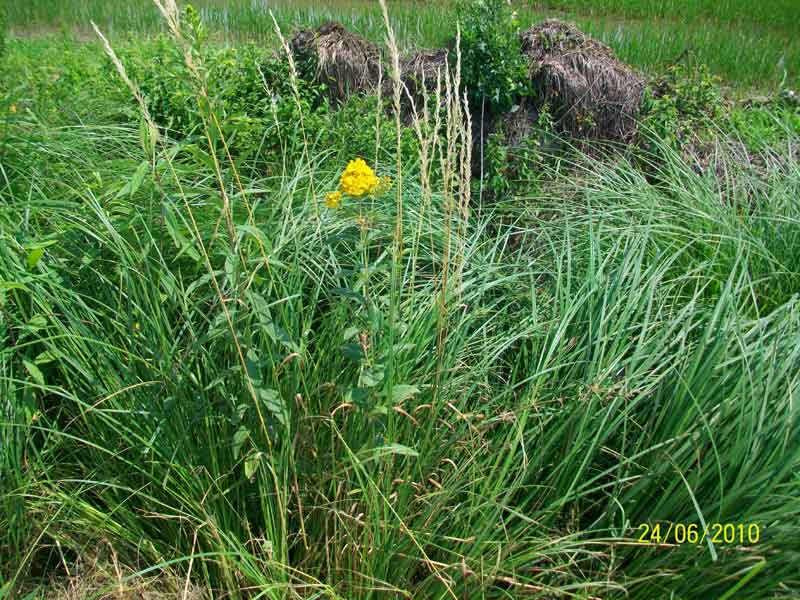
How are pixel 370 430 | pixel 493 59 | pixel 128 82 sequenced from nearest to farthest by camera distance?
pixel 128 82 < pixel 370 430 < pixel 493 59

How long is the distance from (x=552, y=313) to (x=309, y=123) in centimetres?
237

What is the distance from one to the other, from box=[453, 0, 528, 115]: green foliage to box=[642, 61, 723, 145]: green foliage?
2.87 feet

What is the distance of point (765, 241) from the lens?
3.43 meters

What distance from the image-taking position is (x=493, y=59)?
16.6 ft

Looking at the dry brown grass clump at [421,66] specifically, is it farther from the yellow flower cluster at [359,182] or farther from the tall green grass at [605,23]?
the yellow flower cluster at [359,182]

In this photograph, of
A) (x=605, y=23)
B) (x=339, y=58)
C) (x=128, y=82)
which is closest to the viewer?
(x=128, y=82)

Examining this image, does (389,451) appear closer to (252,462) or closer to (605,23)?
(252,462)

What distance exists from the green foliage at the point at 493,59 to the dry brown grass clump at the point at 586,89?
182 mm

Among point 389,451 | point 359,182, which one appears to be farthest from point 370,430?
point 359,182

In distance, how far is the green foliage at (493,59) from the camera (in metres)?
5.03

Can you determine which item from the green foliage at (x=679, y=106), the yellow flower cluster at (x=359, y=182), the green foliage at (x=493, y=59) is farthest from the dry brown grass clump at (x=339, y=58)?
the yellow flower cluster at (x=359, y=182)

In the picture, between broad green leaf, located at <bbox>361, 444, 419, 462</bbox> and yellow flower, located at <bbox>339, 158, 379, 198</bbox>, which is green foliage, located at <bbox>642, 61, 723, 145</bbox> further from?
broad green leaf, located at <bbox>361, 444, 419, 462</bbox>

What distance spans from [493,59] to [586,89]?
637 mm

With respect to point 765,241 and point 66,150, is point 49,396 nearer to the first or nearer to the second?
point 66,150
